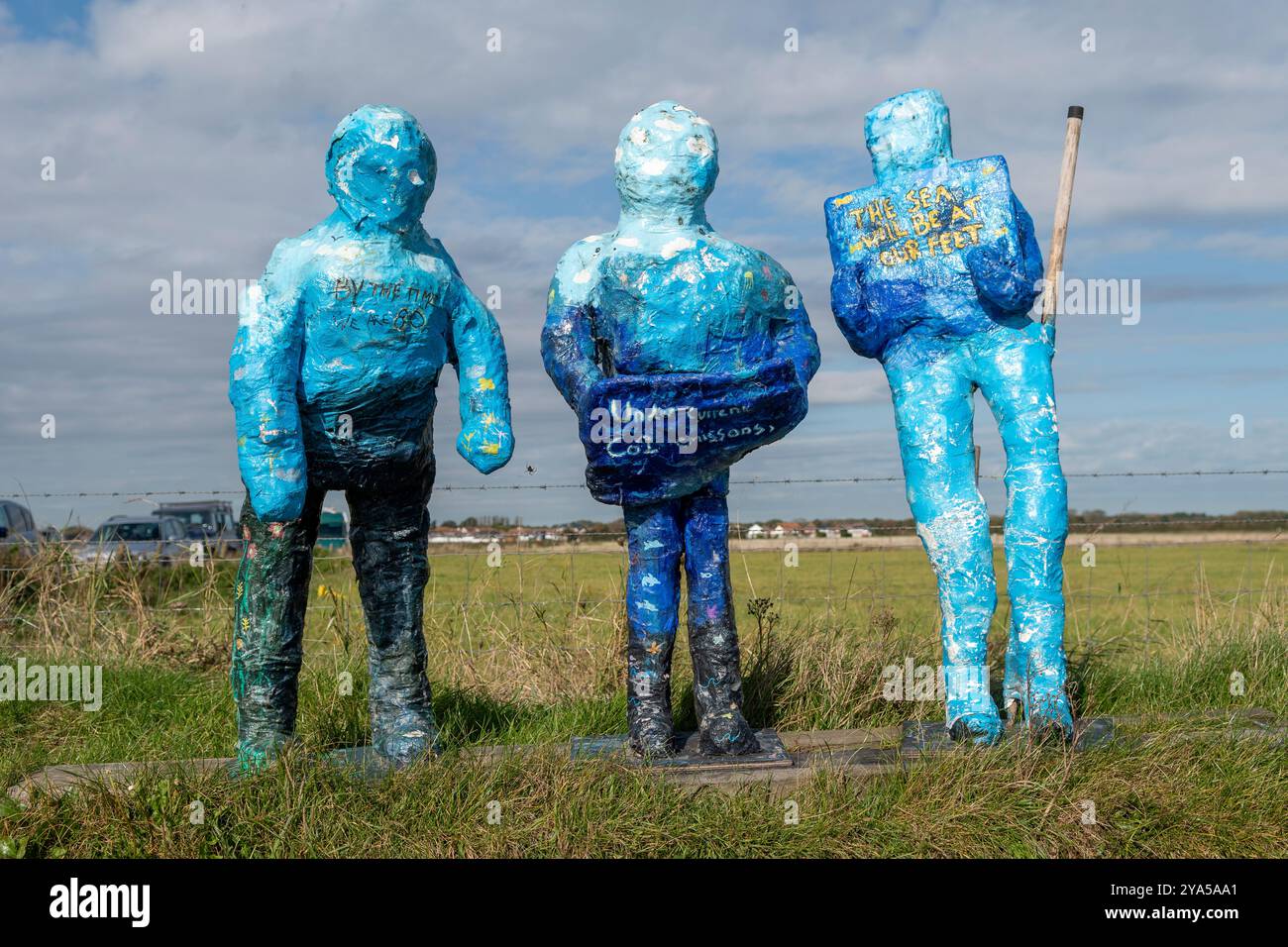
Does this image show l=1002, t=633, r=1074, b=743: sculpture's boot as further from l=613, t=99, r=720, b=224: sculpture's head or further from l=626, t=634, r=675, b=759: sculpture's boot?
l=613, t=99, r=720, b=224: sculpture's head

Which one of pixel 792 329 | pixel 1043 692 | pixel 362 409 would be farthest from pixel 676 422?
pixel 1043 692

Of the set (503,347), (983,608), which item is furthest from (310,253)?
(983,608)

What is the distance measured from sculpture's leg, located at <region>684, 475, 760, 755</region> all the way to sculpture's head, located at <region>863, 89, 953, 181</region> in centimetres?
140

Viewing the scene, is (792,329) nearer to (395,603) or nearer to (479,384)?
(479,384)

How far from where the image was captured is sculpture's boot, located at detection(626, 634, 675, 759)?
153 inches

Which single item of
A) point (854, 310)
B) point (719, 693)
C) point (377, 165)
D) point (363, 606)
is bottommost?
point (719, 693)

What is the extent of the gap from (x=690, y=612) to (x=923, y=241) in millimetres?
1595

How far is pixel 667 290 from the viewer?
3.71 meters

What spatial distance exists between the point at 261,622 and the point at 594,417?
131 centimetres

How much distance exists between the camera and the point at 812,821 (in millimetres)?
3574

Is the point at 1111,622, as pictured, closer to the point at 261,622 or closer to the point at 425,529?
the point at 425,529

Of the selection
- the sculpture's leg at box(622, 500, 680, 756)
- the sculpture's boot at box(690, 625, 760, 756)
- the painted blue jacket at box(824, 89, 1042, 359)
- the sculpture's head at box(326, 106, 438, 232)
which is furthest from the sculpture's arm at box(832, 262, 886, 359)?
the sculpture's head at box(326, 106, 438, 232)

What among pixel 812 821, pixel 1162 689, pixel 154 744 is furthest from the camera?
pixel 1162 689
